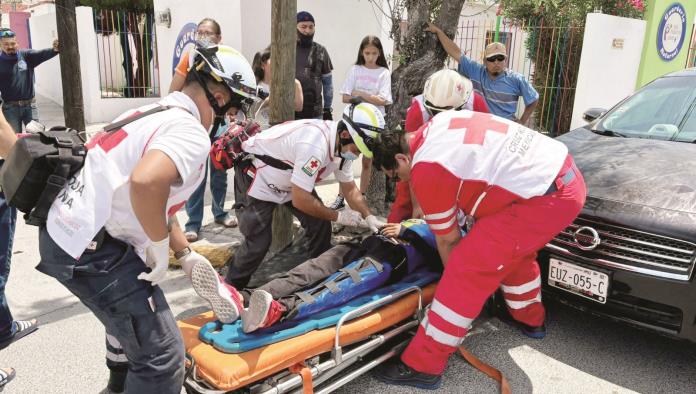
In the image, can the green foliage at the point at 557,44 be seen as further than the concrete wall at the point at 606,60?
Yes

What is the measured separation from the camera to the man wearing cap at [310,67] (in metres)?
5.64

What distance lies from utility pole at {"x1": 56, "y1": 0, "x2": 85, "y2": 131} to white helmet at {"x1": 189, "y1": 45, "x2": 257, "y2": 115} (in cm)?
505

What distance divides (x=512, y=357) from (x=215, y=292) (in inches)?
70.9

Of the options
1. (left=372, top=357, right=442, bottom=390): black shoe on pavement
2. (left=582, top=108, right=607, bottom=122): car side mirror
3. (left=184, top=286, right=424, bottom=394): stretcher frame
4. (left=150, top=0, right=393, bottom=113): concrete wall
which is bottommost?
(left=372, top=357, right=442, bottom=390): black shoe on pavement

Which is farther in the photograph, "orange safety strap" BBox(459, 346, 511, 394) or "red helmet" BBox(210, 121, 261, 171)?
"red helmet" BBox(210, 121, 261, 171)

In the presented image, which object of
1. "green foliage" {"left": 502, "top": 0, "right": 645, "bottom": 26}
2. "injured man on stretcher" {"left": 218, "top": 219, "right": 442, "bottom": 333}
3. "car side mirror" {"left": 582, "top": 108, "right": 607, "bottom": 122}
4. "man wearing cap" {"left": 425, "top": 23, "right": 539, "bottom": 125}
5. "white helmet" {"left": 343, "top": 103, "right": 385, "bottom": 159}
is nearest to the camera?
"injured man on stretcher" {"left": 218, "top": 219, "right": 442, "bottom": 333}

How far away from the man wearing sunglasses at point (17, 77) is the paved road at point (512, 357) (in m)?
4.72

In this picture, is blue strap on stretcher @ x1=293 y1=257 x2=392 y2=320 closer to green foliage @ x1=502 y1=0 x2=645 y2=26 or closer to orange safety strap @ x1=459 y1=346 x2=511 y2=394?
orange safety strap @ x1=459 y1=346 x2=511 y2=394

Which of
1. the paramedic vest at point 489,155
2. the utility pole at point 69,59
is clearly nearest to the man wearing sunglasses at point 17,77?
the utility pole at point 69,59

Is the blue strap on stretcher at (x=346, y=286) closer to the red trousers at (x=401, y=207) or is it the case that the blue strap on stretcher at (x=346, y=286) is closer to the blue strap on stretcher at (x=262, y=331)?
the blue strap on stretcher at (x=262, y=331)

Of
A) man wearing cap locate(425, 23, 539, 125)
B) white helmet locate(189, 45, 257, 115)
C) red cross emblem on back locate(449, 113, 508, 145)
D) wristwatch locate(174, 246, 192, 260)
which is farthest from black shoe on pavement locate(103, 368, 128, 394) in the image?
man wearing cap locate(425, 23, 539, 125)

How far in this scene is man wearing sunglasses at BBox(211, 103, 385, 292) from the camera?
325 centimetres

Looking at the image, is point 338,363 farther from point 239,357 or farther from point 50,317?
point 50,317

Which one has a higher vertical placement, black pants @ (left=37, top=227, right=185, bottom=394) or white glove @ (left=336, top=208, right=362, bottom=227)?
black pants @ (left=37, top=227, right=185, bottom=394)
